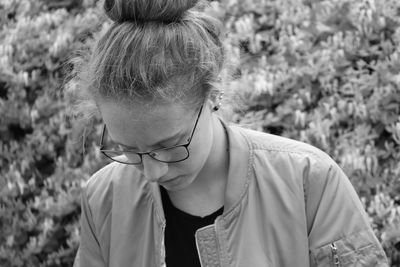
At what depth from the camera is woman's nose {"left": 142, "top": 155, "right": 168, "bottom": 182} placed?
1872 millimetres

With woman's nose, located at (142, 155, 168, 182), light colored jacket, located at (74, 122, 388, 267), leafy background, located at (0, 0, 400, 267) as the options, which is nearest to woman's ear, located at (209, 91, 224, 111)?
light colored jacket, located at (74, 122, 388, 267)

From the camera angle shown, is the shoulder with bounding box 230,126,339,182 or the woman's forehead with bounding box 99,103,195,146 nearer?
the woman's forehead with bounding box 99,103,195,146

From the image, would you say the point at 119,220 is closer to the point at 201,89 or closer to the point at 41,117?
the point at 201,89

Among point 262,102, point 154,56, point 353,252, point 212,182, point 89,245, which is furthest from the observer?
point 262,102

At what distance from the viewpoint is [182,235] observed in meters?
2.11

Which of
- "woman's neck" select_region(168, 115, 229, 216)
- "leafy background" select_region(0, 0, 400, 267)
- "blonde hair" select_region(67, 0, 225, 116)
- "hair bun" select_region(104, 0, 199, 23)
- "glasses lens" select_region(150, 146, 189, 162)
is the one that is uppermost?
"hair bun" select_region(104, 0, 199, 23)

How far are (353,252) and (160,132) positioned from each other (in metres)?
0.60

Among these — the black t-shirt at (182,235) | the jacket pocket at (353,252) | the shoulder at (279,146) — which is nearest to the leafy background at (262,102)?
the shoulder at (279,146)

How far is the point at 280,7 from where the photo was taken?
4.05m

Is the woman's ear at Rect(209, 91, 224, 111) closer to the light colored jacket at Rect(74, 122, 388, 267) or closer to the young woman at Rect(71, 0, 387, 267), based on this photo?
the young woman at Rect(71, 0, 387, 267)

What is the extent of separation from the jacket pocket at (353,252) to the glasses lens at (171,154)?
1.44 ft

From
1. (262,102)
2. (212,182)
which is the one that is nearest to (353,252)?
(212,182)

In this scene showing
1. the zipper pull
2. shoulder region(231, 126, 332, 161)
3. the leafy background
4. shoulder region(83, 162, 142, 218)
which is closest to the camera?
the zipper pull

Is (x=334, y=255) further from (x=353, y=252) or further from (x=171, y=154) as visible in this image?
(x=171, y=154)
